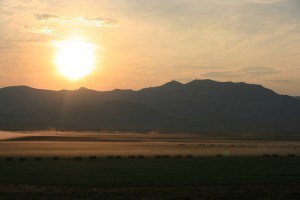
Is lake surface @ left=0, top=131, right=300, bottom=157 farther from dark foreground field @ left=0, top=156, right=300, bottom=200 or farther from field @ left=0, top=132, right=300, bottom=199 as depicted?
dark foreground field @ left=0, top=156, right=300, bottom=200

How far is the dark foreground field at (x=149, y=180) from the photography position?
3056 centimetres

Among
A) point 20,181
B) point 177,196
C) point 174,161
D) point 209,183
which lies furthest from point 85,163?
point 177,196

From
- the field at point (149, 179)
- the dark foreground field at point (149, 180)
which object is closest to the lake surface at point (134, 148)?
the field at point (149, 179)

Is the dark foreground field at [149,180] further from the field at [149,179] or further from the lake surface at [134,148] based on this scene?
the lake surface at [134,148]

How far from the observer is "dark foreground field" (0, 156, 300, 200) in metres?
30.6

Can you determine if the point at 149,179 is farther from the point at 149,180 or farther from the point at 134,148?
the point at 134,148

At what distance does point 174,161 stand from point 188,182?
667 inches

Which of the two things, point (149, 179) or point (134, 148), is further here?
point (134, 148)

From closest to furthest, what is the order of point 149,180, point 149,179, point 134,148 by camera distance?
point 149,180, point 149,179, point 134,148

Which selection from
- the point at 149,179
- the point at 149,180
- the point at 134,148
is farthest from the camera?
the point at 134,148

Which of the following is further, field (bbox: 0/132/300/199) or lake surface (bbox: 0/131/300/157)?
lake surface (bbox: 0/131/300/157)

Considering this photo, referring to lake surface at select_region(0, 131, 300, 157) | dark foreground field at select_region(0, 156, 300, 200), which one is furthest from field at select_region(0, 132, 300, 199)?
lake surface at select_region(0, 131, 300, 157)

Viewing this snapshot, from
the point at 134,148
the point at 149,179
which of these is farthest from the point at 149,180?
the point at 134,148

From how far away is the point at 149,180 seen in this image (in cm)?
3609
